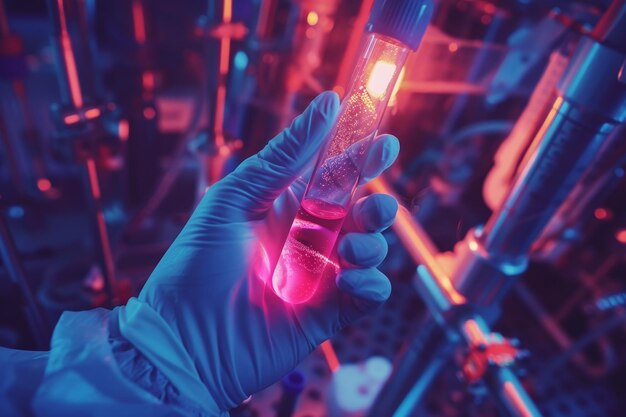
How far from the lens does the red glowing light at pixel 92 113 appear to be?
0.91m

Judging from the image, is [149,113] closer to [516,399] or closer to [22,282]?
[22,282]

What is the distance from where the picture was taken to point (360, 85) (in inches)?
28.7

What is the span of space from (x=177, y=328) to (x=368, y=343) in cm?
90

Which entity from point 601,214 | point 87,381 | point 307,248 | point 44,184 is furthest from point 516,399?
point 44,184

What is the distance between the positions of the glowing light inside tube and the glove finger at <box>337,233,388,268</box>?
28cm

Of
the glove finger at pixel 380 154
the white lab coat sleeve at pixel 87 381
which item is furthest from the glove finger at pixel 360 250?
the white lab coat sleeve at pixel 87 381

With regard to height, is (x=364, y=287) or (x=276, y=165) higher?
(x=276, y=165)

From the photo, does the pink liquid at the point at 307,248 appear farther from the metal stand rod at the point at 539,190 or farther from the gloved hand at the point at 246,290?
the metal stand rod at the point at 539,190

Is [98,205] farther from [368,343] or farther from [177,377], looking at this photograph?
[368,343]

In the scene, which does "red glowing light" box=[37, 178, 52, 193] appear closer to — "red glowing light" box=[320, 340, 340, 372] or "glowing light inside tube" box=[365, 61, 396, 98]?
"red glowing light" box=[320, 340, 340, 372]

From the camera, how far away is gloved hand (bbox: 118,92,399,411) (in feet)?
2.32

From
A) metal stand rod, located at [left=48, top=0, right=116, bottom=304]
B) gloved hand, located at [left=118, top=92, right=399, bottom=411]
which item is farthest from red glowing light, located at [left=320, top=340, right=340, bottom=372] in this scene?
metal stand rod, located at [left=48, top=0, right=116, bottom=304]

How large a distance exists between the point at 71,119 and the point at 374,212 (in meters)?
0.75

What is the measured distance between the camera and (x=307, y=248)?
0.72 meters
